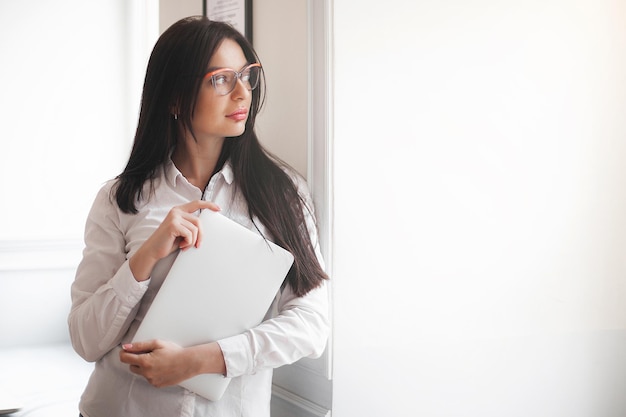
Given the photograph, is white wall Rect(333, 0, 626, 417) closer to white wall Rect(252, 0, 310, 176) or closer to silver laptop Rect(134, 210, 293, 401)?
white wall Rect(252, 0, 310, 176)

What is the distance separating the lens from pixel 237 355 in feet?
4.31

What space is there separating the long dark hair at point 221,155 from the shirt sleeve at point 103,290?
0.07m

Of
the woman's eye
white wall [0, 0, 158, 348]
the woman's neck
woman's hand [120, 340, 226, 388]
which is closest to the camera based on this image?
woman's hand [120, 340, 226, 388]

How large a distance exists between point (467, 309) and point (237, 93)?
88cm

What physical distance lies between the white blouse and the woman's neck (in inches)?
1.8

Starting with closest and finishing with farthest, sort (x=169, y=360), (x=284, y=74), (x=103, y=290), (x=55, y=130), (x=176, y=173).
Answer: (x=169, y=360), (x=103, y=290), (x=176, y=173), (x=284, y=74), (x=55, y=130)

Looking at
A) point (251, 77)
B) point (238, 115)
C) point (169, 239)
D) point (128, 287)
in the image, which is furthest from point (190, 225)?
point (251, 77)

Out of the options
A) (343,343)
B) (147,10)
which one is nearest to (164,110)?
(343,343)

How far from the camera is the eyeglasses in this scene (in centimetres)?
142

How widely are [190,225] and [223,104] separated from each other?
1.02 feet

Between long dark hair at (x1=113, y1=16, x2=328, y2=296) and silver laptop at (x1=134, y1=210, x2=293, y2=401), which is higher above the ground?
long dark hair at (x1=113, y1=16, x2=328, y2=296)

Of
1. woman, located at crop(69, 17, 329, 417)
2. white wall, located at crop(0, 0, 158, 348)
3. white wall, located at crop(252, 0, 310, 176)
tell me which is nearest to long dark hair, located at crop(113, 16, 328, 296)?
woman, located at crop(69, 17, 329, 417)

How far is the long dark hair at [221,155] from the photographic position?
56.5 inches

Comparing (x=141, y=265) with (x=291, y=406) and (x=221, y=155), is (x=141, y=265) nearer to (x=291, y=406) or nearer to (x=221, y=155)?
(x=221, y=155)
